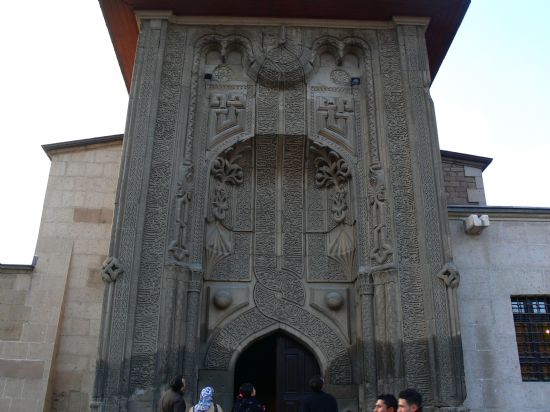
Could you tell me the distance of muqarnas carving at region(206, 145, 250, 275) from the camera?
A: 1024 cm

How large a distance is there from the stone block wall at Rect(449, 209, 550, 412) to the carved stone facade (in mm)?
1389

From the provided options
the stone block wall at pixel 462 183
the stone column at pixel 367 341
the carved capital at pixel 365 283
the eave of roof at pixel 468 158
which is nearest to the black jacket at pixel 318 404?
the stone column at pixel 367 341

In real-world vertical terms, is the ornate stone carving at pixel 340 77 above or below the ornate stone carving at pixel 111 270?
above

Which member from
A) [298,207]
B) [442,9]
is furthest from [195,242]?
[442,9]

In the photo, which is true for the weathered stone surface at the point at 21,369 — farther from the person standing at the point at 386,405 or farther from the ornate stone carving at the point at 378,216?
the person standing at the point at 386,405

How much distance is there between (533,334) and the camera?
1006 cm

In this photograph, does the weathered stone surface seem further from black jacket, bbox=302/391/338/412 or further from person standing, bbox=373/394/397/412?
person standing, bbox=373/394/397/412

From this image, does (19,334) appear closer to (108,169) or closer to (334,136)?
(108,169)

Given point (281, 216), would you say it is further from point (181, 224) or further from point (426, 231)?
point (426, 231)

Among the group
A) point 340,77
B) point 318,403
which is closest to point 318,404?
point 318,403

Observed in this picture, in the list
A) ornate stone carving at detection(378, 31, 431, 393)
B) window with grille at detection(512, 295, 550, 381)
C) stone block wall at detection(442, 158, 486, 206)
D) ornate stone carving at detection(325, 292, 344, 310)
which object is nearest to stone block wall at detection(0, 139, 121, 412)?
ornate stone carving at detection(325, 292, 344, 310)

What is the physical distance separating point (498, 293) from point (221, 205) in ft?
17.6

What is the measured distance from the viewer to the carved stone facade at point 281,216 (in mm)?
8703

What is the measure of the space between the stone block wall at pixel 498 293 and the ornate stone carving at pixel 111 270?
6.00 metres
